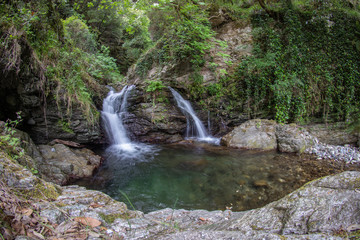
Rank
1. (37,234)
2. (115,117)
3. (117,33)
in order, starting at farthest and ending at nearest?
(117,33), (115,117), (37,234)

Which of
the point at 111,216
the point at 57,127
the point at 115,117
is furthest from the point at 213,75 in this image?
the point at 111,216

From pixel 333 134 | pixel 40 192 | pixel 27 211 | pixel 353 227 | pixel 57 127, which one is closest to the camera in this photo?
pixel 353 227

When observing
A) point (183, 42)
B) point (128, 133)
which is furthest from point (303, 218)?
point (183, 42)

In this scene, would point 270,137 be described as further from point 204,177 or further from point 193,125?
point 204,177

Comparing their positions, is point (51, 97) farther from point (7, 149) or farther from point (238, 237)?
point (238, 237)

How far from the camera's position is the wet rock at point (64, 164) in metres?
4.65

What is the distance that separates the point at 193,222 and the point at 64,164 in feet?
14.1

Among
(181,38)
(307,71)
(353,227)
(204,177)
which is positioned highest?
(181,38)

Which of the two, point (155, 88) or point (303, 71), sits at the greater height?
point (155, 88)

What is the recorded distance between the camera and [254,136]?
25.1 feet

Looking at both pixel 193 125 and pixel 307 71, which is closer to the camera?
pixel 307 71

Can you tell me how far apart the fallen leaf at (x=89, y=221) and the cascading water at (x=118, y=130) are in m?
5.21

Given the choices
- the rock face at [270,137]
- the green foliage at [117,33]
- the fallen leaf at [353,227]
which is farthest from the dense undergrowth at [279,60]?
the fallen leaf at [353,227]

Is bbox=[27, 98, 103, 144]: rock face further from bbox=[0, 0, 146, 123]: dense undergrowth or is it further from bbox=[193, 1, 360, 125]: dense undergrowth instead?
bbox=[193, 1, 360, 125]: dense undergrowth
